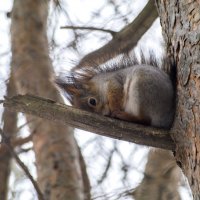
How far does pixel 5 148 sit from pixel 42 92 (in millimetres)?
294

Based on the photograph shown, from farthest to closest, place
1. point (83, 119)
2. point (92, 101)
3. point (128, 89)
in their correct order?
point (92, 101) → point (128, 89) → point (83, 119)

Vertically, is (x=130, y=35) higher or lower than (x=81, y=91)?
higher

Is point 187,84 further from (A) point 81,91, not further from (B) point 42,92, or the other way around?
(B) point 42,92

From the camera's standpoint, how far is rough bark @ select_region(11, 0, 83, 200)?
1.92 m

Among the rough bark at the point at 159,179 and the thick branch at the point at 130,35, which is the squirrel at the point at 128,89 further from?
the rough bark at the point at 159,179

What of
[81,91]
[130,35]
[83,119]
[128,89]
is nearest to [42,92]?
[81,91]

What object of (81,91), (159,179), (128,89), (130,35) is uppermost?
(130,35)

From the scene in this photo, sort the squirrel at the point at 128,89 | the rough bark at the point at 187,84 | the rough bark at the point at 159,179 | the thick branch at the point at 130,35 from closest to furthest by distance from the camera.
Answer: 1. the rough bark at the point at 187,84
2. the squirrel at the point at 128,89
3. the rough bark at the point at 159,179
4. the thick branch at the point at 130,35

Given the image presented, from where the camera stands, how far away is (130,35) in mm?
2043

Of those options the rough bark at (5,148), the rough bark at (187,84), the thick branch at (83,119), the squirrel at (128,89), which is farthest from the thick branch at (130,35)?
the thick branch at (83,119)

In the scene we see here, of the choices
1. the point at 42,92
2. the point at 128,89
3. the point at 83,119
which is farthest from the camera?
the point at 42,92

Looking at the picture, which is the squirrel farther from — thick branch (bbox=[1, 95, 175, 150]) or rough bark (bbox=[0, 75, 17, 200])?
rough bark (bbox=[0, 75, 17, 200])

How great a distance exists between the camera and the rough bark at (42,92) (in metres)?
1.92

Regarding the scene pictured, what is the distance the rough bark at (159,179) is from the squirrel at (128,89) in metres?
0.33
